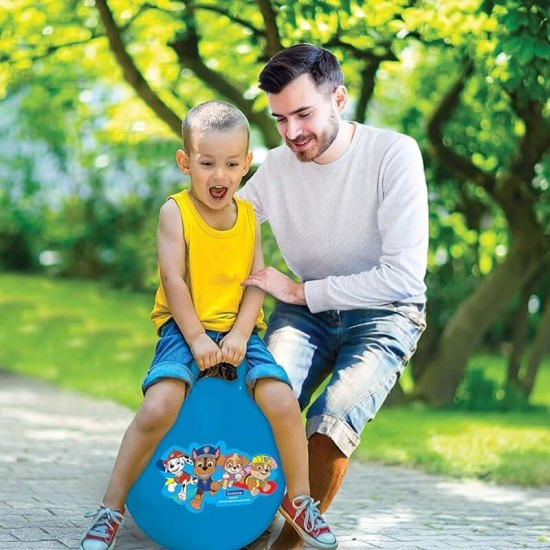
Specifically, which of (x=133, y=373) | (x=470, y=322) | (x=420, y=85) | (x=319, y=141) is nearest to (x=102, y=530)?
(x=319, y=141)

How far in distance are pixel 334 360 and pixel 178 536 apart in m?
0.94

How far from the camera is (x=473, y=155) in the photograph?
10.4 metres

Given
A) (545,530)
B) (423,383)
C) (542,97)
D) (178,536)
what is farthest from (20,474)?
(423,383)

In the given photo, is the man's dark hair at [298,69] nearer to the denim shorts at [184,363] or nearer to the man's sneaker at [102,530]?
the denim shorts at [184,363]

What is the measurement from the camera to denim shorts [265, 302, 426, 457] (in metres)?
4.38

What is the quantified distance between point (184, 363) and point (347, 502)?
208 cm

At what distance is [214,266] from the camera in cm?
436

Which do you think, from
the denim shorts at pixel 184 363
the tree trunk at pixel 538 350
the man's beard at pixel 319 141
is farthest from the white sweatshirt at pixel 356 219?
the tree trunk at pixel 538 350

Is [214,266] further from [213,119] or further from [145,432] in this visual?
[145,432]

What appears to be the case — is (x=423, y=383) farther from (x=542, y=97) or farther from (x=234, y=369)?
(x=234, y=369)

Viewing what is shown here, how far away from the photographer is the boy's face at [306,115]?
14.6 ft

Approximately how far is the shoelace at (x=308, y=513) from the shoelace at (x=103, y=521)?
63 cm

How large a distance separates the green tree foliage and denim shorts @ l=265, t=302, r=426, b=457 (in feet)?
7.35

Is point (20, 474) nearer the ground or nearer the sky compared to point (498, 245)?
nearer the ground
